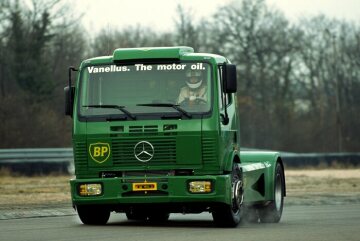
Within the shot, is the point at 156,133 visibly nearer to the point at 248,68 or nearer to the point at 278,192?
the point at 278,192

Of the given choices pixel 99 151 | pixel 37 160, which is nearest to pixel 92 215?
pixel 99 151

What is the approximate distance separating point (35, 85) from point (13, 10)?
407 cm

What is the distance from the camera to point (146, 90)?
15.9m

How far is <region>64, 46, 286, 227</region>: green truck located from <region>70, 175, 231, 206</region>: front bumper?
14mm

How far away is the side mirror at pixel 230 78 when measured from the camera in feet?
52.0

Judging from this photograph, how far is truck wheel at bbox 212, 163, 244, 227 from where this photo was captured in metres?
15.9

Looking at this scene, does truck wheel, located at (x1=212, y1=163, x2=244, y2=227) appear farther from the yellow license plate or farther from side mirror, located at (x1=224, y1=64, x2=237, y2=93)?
side mirror, located at (x1=224, y1=64, x2=237, y2=93)

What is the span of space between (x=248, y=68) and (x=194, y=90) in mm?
60896

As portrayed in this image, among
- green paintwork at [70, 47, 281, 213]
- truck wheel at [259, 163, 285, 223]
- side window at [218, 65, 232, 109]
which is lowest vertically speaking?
truck wheel at [259, 163, 285, 223]

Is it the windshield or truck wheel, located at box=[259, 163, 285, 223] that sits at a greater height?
the windshield

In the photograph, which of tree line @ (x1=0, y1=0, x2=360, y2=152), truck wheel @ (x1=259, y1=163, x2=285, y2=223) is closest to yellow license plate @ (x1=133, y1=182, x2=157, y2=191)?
truck wheel @ (x1=259, y1=163, x2=285, y2=223)

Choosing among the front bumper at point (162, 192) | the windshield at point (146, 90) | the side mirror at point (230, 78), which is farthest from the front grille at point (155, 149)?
the side mirror at point (230, 78)

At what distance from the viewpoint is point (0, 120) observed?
43250 mm

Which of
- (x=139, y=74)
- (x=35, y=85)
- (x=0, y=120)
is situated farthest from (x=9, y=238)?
(x=35, y=85)
